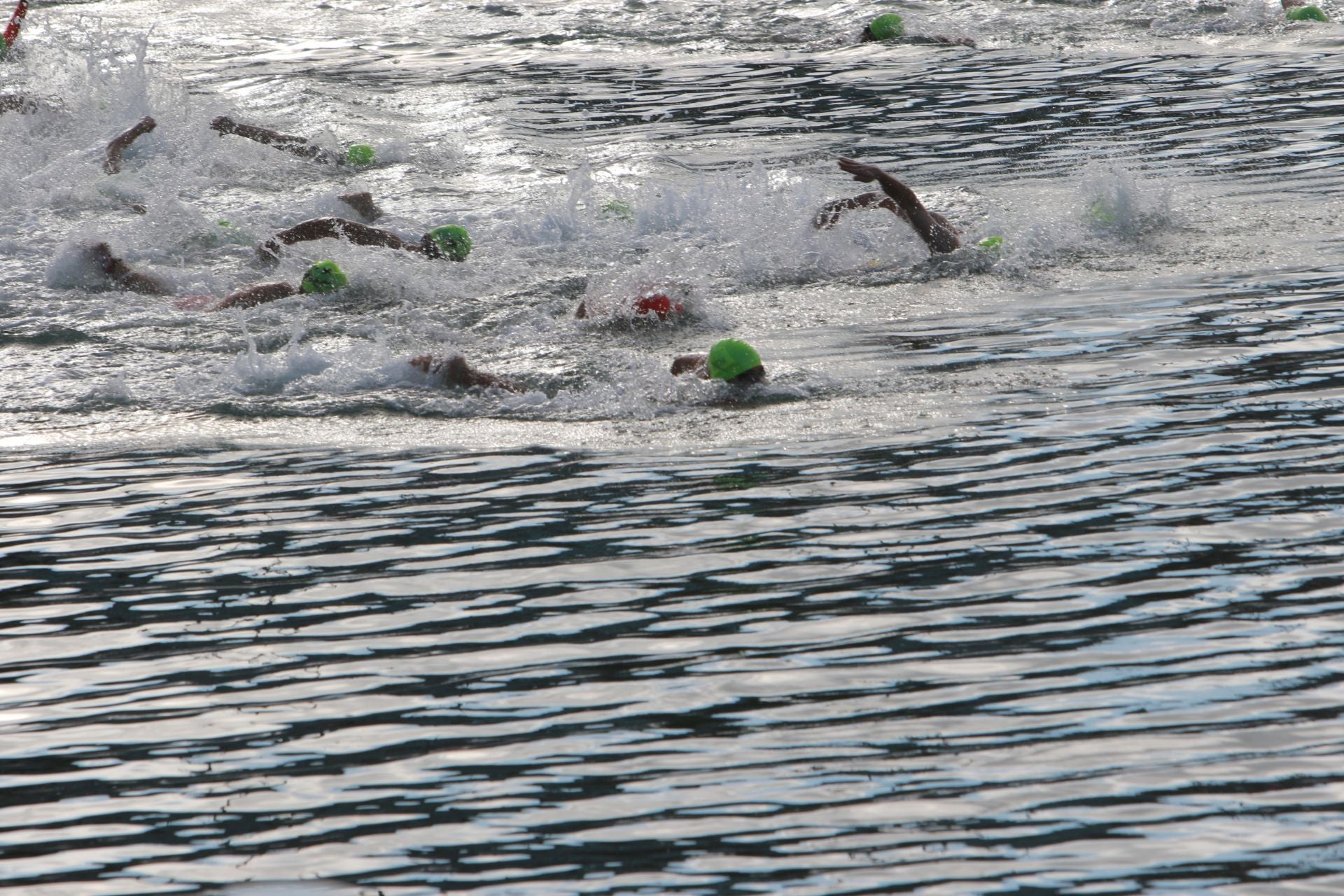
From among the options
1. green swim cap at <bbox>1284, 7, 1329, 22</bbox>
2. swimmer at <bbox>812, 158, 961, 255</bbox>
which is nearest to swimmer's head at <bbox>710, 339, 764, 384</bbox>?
swimmer at <bbox>812, 158, 961, 255</bbox>

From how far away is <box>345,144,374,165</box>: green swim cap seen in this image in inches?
592

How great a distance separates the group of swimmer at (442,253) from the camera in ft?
25.6

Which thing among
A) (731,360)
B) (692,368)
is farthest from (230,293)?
(731,360)

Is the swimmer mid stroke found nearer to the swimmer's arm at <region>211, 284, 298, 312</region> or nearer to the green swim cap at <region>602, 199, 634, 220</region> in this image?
the swimmer's arm at <region>211, 284, 298, 312</region>

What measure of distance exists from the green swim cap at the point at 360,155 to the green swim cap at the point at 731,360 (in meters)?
8.39

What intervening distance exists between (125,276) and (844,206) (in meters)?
4.82

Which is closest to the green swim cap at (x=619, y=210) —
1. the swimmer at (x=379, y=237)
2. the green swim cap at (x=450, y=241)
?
the swimmer at (x=379, y=237)

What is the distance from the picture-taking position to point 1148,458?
6.14 m

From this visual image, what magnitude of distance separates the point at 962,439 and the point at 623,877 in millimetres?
3533

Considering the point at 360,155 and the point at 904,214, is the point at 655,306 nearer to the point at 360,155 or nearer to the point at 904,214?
the point at 904,214

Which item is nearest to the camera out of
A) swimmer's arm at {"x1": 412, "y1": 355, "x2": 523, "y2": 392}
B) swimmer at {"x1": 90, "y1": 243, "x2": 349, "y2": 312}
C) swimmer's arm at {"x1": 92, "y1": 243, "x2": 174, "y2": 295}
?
swimmer's arm at {"x1": 412, "y1": 355, "x2": 523, "y2": 392}

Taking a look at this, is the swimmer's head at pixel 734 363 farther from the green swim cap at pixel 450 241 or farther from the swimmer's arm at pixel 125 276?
the swimmer's arm at pixel 125 276

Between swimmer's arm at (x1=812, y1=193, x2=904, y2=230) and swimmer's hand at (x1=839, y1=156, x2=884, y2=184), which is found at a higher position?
swimmer's hand at (x1=839, y1=156, x2=884, y2=184)

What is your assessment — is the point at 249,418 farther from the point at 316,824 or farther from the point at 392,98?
the point at 392,98
